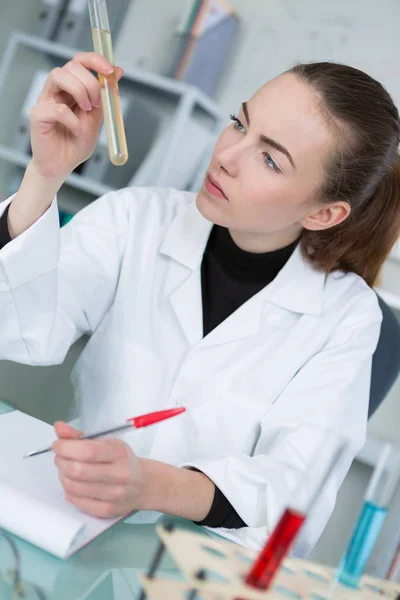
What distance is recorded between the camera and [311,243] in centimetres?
134

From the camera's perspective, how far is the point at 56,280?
1040mm

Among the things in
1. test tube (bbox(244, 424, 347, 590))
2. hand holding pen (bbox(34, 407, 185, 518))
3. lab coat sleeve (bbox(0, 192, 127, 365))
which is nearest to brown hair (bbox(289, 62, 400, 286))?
lab coat sleeve (bbox(0, 192, 127, 365))

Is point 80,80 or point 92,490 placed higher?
point 80,80

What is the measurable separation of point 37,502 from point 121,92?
91.8 inches

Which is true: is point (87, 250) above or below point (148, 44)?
below

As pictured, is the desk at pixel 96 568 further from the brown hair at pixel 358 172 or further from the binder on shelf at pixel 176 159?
the binder on shelf at pixel 176 159

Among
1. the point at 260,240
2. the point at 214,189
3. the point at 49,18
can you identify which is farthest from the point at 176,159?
the point at 214,189

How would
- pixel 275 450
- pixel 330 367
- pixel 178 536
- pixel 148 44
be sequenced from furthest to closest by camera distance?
pixel 148 44, pixel 330 367, pixel 275 450, pixel 178 536

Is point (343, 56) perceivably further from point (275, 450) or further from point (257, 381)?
point (275, 450)

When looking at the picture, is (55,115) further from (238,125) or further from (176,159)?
(176,159)

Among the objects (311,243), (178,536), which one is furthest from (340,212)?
(178,536)

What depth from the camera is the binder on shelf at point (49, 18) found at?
8.72 feet

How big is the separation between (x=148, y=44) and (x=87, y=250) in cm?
184

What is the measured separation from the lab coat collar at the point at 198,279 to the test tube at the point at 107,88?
43 cm
